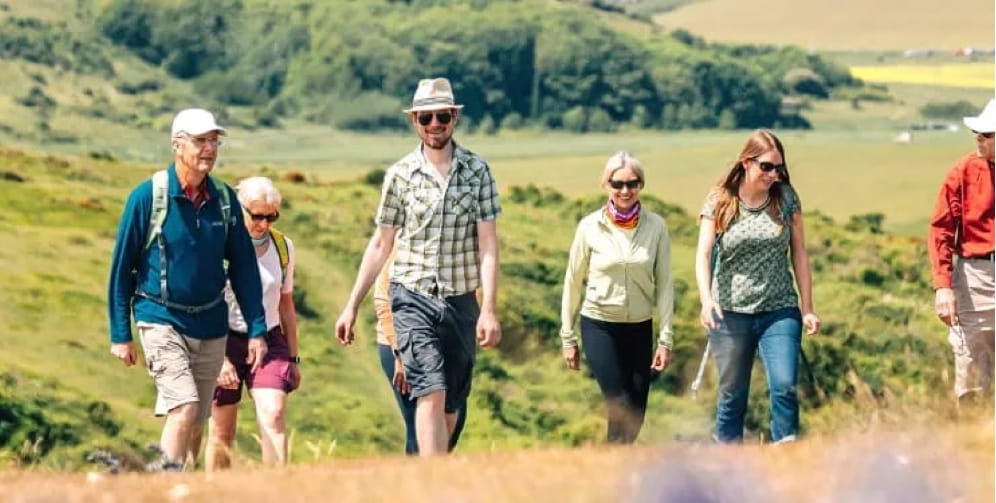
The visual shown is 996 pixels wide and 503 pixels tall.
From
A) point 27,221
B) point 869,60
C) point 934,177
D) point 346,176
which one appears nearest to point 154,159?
point 346,176

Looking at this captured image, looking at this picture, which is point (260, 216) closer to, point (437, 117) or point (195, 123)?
point (437, 117)

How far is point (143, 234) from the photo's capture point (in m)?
7.33

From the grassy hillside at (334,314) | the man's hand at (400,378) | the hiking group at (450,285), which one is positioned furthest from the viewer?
the grassy hillside at (334,314)

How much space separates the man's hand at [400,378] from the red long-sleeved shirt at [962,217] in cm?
245

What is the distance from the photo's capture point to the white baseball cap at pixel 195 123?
7.27 metres

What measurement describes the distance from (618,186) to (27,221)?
6746 cm

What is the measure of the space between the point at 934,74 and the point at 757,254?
5680 inches

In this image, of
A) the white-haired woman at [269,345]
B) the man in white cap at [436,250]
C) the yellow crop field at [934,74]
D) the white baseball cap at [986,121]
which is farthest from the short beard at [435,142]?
the yellow crop field at [934,74]

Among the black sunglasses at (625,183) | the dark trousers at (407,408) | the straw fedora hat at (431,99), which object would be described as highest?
the straw fedora hat at (431,99)

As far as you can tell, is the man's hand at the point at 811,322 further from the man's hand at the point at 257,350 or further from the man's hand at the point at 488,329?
the man's hand at the point at 257,350

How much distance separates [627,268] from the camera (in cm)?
872

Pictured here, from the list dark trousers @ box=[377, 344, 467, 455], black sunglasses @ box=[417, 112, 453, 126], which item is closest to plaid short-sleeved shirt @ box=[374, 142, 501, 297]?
black sunglasses @ box=[417, 112, 453, 126]

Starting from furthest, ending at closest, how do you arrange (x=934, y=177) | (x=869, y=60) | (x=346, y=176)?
(x=869, y=60)
(x=934, y=177)
(x=346, y=176)

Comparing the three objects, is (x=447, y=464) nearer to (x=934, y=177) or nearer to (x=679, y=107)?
(x=934, y=177)
